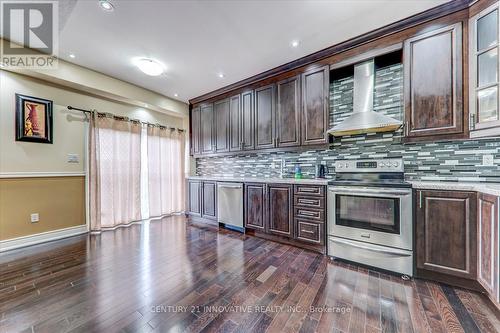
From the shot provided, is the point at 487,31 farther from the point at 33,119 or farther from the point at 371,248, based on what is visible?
the point at 33,119

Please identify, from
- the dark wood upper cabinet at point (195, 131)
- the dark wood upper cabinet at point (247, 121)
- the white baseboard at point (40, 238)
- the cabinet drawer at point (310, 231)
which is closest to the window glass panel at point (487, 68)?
the cabinet drawer at point (310, 231)

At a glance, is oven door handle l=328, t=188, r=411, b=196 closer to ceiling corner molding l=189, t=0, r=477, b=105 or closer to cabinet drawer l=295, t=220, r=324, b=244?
cabinet drawer l=295, t=220, r=324, b=244

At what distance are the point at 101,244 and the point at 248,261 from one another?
2268mm

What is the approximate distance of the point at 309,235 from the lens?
Result: 2.69 m

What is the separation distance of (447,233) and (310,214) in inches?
52.5

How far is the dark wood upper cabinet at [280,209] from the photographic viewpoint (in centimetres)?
289

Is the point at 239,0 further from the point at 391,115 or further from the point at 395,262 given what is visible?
the point at 395,262

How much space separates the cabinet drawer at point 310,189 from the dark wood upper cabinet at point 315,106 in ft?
2.30

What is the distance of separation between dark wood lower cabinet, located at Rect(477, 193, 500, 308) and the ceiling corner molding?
1.92 m

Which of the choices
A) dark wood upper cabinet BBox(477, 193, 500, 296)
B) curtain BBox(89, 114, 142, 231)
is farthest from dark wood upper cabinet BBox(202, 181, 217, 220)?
dark wood upper cabinet BBox(477, 193, 500, 296)

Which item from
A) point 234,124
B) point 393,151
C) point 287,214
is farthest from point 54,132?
point 393,151

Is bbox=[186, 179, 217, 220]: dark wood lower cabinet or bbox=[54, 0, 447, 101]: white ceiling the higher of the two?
bbox=[54, 0, 447, 101]: white ceiling

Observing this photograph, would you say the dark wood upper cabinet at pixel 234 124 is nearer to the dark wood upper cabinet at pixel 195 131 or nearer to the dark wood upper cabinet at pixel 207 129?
the dark wood upper cabinet at pixel 207 129

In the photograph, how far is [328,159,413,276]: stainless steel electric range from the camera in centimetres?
206
